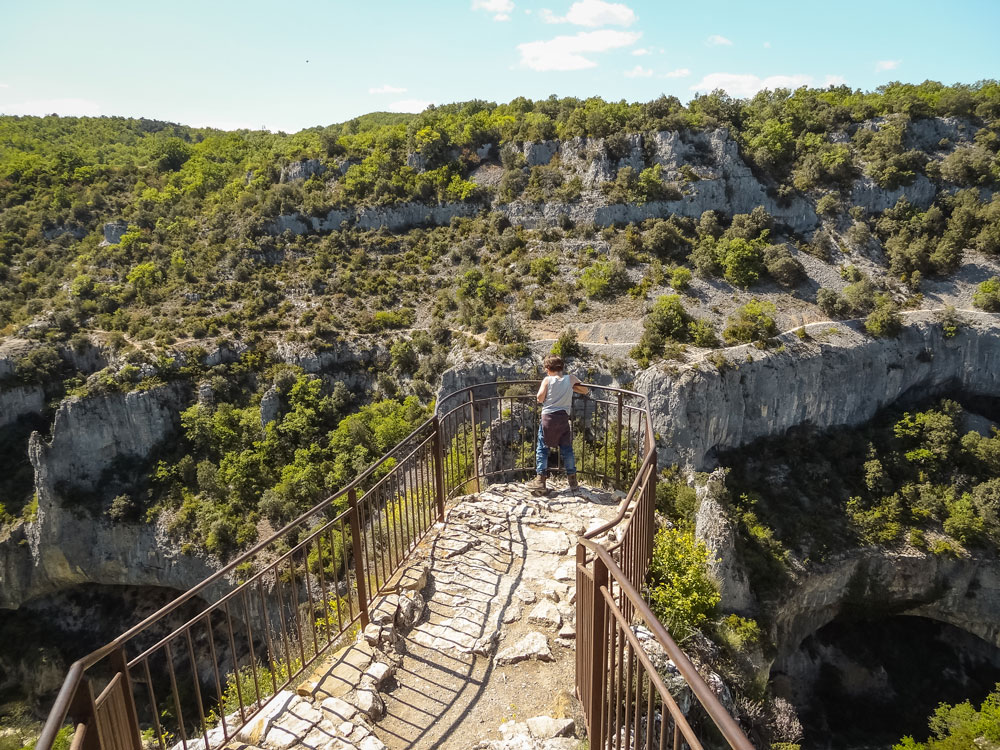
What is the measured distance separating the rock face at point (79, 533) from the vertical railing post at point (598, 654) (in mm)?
27884

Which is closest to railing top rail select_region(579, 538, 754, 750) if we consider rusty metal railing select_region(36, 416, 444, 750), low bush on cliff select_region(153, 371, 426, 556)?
rusty metal railing select_region(36, 416, 444, 750)

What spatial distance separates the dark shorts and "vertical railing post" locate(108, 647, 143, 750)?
5087mm

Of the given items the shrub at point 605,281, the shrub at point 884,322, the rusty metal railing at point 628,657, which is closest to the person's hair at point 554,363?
the rusty metal railing at point 628,657

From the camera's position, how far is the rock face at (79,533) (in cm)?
2672

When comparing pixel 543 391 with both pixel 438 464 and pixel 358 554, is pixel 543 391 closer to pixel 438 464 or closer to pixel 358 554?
pixel 438 464

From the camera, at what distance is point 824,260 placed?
32562mm

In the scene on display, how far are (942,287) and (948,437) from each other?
10.2 m

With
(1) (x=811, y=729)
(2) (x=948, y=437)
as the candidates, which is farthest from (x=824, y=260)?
(1) (x=811, y=729)

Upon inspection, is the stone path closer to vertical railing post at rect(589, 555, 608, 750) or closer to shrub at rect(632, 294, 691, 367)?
vertical railing post at rect(589, 555, 608, 750)

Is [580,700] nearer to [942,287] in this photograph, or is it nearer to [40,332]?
[942,287]

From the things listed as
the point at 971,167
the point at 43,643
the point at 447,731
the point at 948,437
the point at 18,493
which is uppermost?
the point at 971,167

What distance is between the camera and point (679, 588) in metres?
5.55

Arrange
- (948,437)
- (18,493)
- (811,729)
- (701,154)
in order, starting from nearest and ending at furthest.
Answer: (811,729)
(948,437)
(18,493)
(701,154)

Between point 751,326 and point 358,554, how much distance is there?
85.9ft
